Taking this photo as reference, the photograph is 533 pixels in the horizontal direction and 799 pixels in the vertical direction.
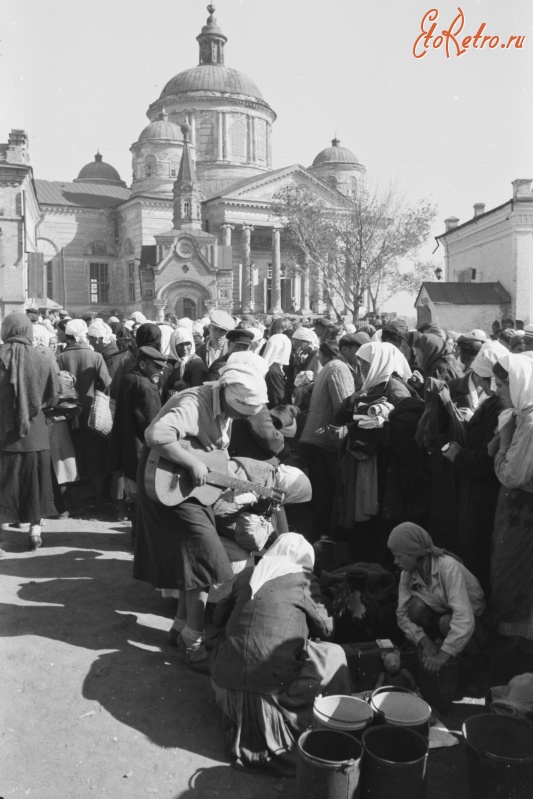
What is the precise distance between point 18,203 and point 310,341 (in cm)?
2839

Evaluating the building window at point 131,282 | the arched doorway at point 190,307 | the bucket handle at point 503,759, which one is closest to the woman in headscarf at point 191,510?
the bucket handle at point 503,759

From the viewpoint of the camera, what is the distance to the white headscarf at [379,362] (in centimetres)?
555

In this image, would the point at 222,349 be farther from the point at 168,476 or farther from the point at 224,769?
the point at 224,769

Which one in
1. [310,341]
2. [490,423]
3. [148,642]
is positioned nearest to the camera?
[490,423]

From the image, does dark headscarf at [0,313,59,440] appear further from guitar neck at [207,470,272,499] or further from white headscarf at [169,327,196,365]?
guitar neck at [207,470,272,499]

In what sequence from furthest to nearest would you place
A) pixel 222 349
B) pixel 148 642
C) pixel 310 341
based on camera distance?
pixel 310 341 → pixel 222 349 → pixel 148 642

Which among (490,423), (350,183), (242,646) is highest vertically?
(350,183)

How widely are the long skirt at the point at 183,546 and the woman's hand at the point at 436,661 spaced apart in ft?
4.23

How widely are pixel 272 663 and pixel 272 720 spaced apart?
28 centimetres

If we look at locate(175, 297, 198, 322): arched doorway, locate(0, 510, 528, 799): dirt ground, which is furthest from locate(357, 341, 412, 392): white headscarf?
locate(175, 297, 198, 322): arched doorway

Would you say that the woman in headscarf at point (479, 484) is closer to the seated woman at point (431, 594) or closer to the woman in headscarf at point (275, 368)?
the seated woman at point (431, 594)

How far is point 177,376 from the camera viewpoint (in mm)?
7684

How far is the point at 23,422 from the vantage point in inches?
241

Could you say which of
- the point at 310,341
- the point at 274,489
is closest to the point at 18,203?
the point at 310,341
